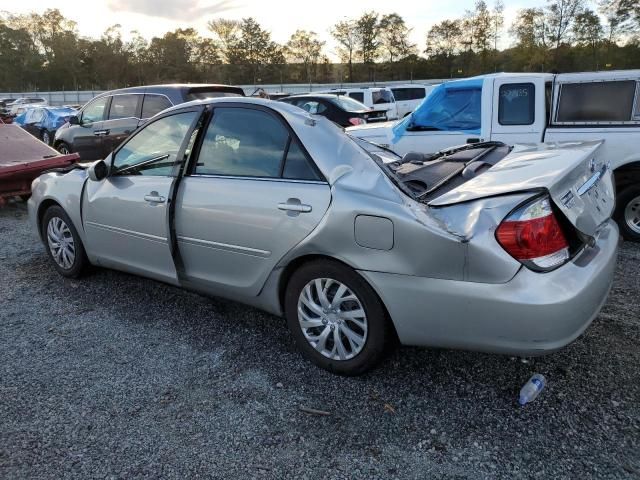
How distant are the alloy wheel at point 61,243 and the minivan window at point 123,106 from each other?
479 cm

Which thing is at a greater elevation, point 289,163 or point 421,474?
point 289,163

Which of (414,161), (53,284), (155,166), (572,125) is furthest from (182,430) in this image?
(572,125)

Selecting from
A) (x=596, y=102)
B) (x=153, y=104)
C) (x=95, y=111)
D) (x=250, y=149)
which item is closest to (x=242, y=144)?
(x=250, y=149)

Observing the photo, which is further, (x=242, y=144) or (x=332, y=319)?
(x=242, y=144)

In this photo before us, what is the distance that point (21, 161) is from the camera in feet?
25.7

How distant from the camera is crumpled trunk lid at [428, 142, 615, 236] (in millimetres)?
2594

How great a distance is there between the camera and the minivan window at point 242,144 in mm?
3182

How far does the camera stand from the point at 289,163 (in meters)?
3.08

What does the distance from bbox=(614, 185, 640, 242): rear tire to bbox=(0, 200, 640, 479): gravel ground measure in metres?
2.09

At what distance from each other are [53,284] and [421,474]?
387 centimetres

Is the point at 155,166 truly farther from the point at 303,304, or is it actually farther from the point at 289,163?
the point at 303,304

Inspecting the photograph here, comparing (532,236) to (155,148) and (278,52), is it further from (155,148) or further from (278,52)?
(278,52)

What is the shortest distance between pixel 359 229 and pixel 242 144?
3.69ft

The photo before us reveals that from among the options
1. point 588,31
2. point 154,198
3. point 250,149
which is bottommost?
point 154,198
